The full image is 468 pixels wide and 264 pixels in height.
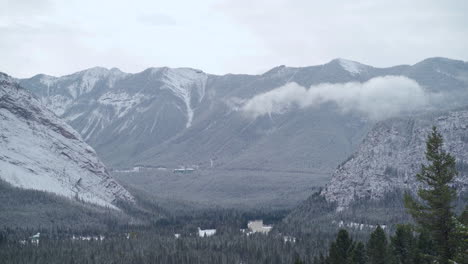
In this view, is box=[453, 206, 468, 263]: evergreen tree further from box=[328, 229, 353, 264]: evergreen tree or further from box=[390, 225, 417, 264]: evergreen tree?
box=[390, 225, 417, 264]: evergreen tree

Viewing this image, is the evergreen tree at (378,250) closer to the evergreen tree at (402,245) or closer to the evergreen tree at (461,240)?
the evergreen tree at (402,245)

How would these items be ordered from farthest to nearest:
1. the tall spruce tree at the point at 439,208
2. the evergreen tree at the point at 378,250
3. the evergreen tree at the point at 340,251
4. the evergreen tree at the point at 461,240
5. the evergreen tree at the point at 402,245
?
the evergreen tree at the point at 402,245 → the evergreen tree at the point at 378,250 → the evergreen tree at the point at 340,251 → the tall spruce tree at the point at 439,208 → the evergreen tree at the point at 461,240

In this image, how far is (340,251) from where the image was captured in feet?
214

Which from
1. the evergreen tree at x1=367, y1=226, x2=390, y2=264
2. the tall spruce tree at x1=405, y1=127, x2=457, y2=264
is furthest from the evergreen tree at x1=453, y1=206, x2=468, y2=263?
the evergreen tree at x1=367, y1=226, x2=390, y2=264

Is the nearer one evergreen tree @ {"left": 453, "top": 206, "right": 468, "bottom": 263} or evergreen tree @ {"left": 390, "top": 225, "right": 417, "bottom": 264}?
evergreen tree @ {"left": 453, "top": 206, "right": 468, "bottom": 263}

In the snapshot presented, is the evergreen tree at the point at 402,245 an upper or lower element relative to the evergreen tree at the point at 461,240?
lower

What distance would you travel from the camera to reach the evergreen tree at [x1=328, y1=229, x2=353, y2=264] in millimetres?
63713

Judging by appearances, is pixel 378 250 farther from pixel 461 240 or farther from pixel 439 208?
pixel 461 240

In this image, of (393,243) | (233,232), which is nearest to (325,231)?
(233,232)

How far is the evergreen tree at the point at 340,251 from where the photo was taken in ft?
209

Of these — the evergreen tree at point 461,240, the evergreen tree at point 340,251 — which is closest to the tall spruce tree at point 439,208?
the evergreen tree at point 461,240

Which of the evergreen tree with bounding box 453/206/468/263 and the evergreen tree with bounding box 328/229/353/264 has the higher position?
the evergreen tree with bounding box 453/206/468/263

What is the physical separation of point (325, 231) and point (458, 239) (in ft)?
359

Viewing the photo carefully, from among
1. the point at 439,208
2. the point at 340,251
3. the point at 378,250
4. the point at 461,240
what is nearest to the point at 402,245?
the point at 378,250
